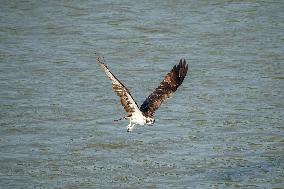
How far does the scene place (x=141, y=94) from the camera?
1208 inches

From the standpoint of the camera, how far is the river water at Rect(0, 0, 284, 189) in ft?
81.5

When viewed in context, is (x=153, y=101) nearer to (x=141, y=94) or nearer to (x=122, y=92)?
(x=122, y=92)

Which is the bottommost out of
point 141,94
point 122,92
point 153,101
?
point 141,94

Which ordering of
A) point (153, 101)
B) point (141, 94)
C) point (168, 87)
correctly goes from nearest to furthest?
1. point (153, 101)
2. point (168, 87)
3. point (141, 94)

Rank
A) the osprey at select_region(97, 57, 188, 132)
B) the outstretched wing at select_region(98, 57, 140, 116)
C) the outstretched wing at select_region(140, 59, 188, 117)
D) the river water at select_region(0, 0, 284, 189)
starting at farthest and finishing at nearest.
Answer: the river water at select_region(0, 0, 284, 189) → the outstretched wing at select_region(140, 59, 188, 117) → the osprey at select_region(97, 57, 188, 132) → the outstretched wing at select_region(98, 57, 140, 116)

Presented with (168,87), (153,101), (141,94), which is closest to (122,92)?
(153,101)

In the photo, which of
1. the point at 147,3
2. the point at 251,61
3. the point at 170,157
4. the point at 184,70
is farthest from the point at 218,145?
the point at 147,3

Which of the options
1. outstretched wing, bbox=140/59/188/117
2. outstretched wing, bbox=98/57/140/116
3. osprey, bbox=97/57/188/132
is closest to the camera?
outstretched wing, bbox=98/57/140/116

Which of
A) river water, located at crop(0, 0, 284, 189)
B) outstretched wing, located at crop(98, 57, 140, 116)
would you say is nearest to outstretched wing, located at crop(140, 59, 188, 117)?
outstretched wing, located at crop(98, 57, 140, 116)

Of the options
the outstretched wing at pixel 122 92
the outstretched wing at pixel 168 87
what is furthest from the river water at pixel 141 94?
→ the outstretched wing at pixel 122 92

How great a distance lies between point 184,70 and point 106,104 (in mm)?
8459

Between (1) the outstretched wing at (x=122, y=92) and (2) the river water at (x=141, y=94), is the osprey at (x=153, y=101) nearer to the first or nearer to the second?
(1) the outstretched wing at (x=122, y=92)

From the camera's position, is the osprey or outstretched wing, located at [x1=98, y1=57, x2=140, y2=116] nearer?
outstretched wing, located at [x1=98, y1=57, x2=140, y2=116]

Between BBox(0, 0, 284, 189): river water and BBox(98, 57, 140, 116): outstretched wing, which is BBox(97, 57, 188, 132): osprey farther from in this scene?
BBox(0, 0, 284, 189): river water
